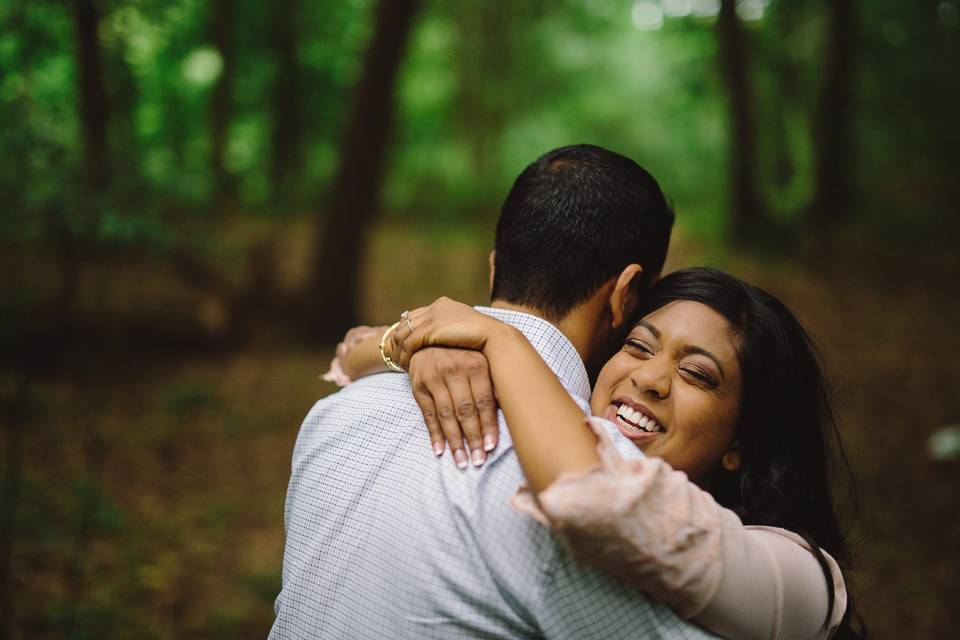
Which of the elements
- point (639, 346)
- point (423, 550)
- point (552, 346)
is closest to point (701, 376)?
point (639, 346)

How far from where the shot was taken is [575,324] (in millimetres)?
1774

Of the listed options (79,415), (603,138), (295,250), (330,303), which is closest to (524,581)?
(79,415)

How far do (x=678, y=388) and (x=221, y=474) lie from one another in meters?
5.24

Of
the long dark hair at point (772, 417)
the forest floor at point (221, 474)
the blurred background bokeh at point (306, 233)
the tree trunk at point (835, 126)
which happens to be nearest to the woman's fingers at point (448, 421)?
the long dark hair at point (772, 417)

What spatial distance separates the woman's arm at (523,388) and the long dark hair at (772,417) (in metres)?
0.63

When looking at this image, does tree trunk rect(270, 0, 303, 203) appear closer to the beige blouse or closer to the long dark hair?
the long dark hair

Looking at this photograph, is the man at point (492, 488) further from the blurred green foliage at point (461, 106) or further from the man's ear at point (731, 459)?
the blurred green foliage at point (461, 106)

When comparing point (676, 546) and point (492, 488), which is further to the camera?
point (492, 488)

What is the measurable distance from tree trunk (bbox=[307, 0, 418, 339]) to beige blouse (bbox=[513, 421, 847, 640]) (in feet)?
25.6

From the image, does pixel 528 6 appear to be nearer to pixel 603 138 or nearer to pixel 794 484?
pixel 603 138

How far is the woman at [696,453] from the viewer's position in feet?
3.97

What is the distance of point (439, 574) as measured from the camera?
1.39m

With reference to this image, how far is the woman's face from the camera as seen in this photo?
5.98 feet

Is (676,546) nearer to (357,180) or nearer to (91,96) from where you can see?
(91,96)
